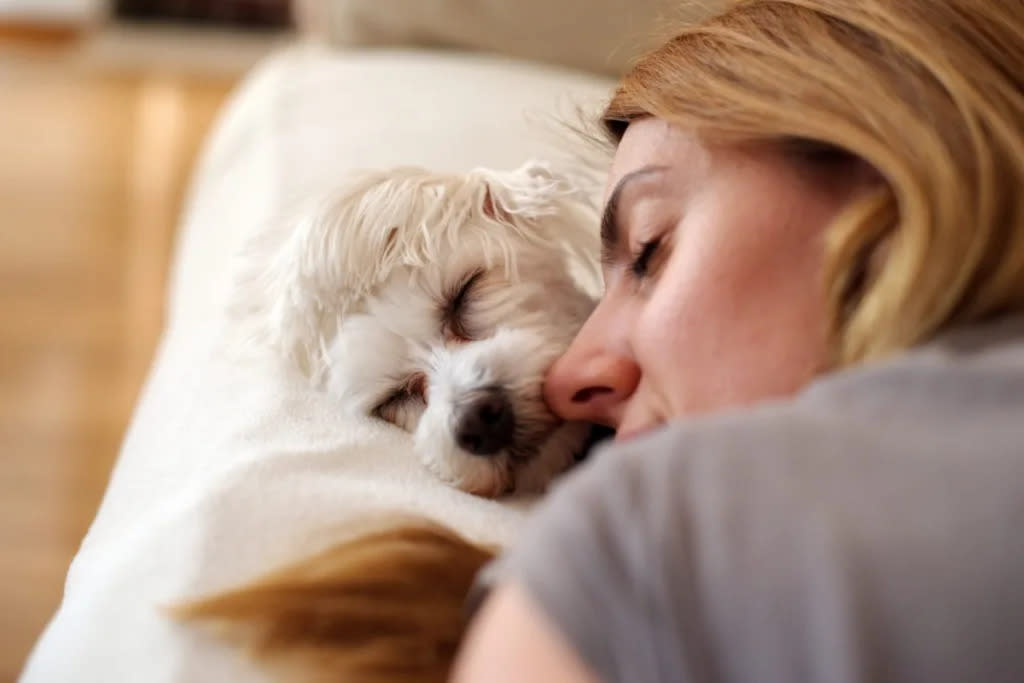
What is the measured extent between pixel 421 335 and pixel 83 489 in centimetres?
119

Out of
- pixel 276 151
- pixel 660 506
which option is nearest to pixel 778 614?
pixel 660 506

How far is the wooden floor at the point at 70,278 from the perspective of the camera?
1.98 meters

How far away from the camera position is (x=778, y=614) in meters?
0.49

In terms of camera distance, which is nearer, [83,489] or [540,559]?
[540,559]

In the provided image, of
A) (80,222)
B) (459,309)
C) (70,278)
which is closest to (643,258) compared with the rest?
(459,309)

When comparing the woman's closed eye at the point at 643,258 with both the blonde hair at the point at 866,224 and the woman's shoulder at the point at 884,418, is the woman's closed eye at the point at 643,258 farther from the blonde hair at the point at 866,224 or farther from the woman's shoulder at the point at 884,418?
the woman's shoulder at the point at 884,418

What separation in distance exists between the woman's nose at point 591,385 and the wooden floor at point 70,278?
1069 mm

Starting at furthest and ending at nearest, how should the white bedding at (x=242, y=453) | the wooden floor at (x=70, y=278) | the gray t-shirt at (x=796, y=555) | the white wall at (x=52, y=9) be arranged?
the white wall at (x=52, y=9), the wooden floor at (x=70, y=278), the white bedding at (x=242, y=453), the gray t-shirt at (x=796, y=555)

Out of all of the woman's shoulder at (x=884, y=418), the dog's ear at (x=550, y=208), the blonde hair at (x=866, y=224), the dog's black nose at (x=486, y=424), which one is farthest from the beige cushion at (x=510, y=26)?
the woman's shoulder at (x=884, y=418)

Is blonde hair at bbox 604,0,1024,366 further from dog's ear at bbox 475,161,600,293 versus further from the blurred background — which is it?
the blurred background

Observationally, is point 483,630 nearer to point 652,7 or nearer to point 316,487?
point 316,487

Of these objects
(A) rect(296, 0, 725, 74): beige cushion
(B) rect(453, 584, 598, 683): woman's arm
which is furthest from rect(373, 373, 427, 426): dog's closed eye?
(A) rect(296, 0, 725, 74): beige cushion

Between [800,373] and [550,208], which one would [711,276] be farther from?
[550,208]

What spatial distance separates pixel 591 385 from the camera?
0.90 m
